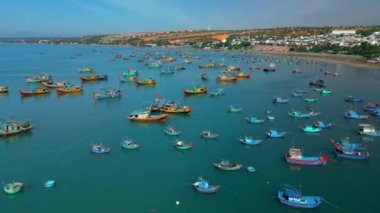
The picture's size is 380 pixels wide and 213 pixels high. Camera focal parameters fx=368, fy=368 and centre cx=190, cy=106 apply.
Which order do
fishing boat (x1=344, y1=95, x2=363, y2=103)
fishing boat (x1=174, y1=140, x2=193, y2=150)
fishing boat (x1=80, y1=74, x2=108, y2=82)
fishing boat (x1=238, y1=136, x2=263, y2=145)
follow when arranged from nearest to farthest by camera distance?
fishing boat (x1=174, y1=140, x2=193, y2=150), fishing boat (x1=238, y1=136, x2=263, y2=145), fishing boat (x1=344, y1=95, x2=363, y2=103), fishing boat (x1=80, y1=74, x2=108, y2=82)

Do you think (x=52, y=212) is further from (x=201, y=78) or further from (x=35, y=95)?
(x=201, y=78)

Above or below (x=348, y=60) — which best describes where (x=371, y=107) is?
above

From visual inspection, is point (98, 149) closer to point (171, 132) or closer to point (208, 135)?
point (171, 132)

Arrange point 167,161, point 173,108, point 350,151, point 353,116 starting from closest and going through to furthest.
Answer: point 167,161 < point 350,151 < point 353,116 < point 173,108

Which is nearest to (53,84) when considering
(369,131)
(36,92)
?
(36,92)

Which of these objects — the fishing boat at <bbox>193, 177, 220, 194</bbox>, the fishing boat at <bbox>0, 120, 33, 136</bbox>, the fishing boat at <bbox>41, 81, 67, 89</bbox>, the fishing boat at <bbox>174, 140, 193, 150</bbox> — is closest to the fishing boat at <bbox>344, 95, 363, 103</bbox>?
the fishing boat at <bbox>174, 140, 193, 150</bbox>

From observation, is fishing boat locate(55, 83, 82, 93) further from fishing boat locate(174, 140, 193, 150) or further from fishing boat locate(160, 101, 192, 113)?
fishing boat locate(174, 140, 193, 150)

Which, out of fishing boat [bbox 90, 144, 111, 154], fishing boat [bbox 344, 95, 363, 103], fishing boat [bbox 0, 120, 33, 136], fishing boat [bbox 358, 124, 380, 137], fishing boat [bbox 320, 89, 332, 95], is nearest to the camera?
fishing boat [bbox 90, 144, 111, 154]

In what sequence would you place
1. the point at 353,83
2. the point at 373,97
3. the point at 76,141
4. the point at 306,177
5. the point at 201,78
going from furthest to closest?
the point at 201,78 → the point at 353,83 → the point at 373,97 → the point at 76,141 → the point at 306,177

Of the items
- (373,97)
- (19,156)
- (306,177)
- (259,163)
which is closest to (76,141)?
(19,156)
